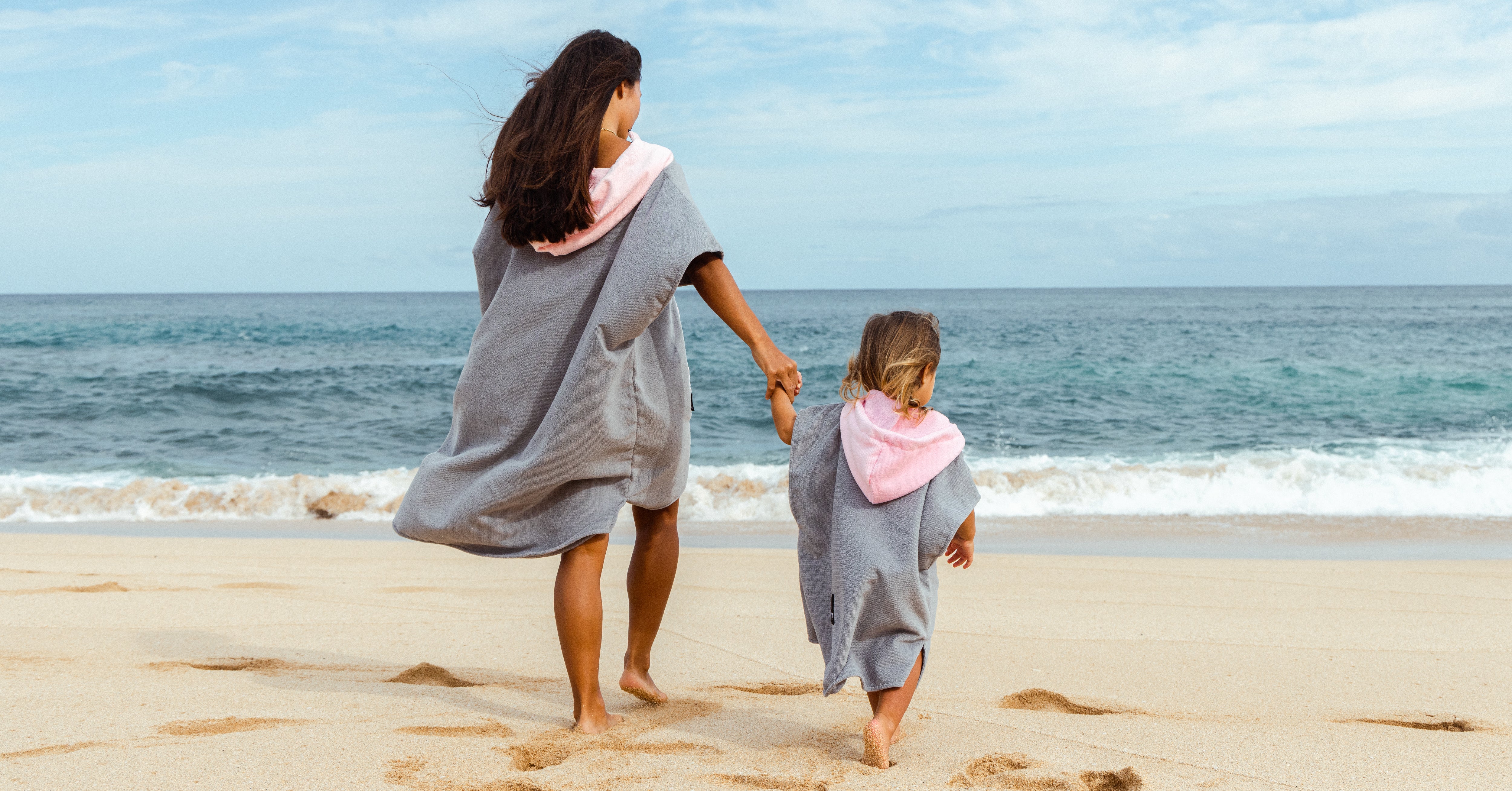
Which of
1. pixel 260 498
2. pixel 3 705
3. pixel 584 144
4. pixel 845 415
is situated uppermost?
pixel 584 144

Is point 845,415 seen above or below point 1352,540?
above

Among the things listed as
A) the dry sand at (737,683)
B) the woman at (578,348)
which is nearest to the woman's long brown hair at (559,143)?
the woman at (578,348)

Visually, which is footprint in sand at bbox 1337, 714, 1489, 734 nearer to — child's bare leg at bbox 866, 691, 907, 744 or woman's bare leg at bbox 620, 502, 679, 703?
child's bare leg at bbox 866, 691, 907, 744

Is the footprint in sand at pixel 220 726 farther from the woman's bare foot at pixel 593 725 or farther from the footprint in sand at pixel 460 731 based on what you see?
the woman's bare foot at pixel 593 725

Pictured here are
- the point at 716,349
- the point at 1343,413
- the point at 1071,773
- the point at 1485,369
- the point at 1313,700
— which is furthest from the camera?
the point at 716,349

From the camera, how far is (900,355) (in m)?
2.23

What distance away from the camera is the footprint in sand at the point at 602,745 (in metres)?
2.22

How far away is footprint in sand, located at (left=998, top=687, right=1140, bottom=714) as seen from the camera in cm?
275

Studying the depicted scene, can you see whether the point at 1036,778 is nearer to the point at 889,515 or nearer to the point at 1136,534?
the point at 889,515

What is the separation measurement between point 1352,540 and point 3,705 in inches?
272

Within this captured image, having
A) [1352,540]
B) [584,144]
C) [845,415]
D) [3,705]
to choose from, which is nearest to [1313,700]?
[845,415]

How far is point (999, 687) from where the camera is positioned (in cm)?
302

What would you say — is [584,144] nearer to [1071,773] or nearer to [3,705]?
[1071,773]

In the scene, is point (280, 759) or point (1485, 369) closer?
point (280, 759)
